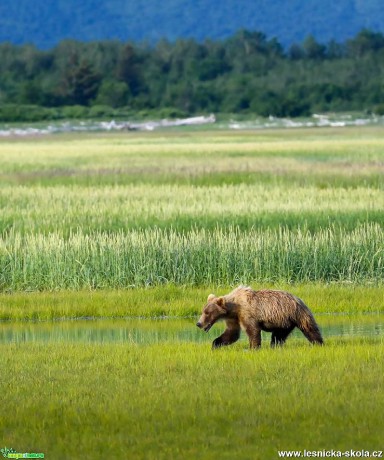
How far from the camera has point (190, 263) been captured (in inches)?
603

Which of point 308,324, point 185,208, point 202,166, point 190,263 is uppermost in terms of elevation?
point 308,324

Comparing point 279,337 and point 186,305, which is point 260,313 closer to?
point 279,337

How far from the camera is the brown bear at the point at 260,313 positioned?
955 centimetres

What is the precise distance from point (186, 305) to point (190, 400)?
5319mm

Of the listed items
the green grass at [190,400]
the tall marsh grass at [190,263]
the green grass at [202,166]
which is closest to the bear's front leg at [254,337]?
the green grass at [190,400]

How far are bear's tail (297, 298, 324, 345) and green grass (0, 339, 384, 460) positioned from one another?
0.09 meters

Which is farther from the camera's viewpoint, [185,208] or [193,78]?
[193,78]

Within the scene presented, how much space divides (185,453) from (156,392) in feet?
4.95

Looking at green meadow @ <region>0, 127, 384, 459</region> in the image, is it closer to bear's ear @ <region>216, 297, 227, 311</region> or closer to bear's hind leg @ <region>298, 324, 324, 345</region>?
Answer: bear's hind leg @ <region>298, 324, 324, 345</region>

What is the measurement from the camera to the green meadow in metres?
7.21

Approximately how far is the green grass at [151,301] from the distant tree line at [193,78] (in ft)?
246

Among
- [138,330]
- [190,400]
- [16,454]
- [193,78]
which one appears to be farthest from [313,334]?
[193,78]

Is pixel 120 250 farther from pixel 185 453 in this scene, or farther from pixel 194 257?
pixel 185 453

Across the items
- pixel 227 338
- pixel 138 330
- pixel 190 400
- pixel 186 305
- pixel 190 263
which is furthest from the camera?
pixel 190 263
